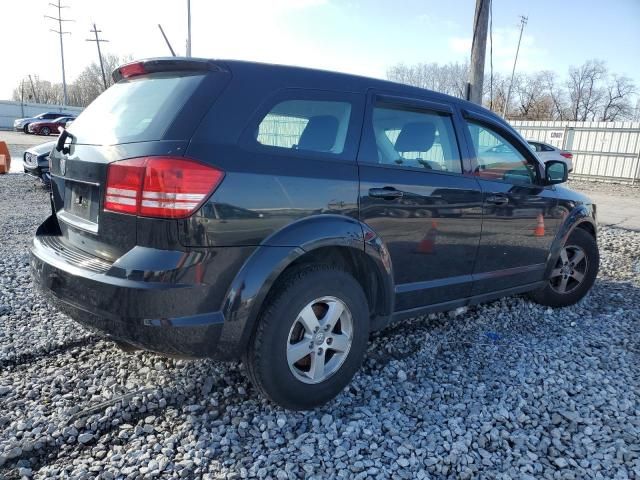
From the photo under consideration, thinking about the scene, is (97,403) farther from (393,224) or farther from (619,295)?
(619,295)

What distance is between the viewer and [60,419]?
8.45ft

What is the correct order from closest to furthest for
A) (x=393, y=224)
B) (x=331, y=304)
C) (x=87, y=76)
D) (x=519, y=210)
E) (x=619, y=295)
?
(x=331, y=304) → (x=393, y=224) → (x=519, y=210) → (x=619, y=295) → (x=87, y=76)

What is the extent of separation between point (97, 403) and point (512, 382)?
2553mm

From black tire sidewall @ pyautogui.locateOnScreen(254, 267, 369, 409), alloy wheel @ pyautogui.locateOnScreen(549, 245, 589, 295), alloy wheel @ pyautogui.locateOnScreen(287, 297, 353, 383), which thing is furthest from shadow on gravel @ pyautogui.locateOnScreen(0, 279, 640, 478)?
alloy wheel @ pyautogui.locateOnScreen(549, 245, 589, 295)

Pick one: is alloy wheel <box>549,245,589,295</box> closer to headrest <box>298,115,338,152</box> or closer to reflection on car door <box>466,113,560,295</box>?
reflection on car door <box>466,113,560,295</box>

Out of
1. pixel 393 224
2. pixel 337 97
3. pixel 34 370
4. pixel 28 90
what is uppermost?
pixel 28 90

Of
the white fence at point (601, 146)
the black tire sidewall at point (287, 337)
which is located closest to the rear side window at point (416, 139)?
the black tire sidewall at point (287, 337)

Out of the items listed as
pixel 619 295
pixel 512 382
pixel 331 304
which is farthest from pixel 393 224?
pixel 619 295

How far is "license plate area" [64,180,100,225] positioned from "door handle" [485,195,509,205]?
2.59 metres

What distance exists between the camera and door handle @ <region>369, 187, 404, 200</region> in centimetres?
281

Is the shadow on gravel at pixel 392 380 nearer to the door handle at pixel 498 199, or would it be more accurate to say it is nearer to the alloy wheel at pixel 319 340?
the alloy wheel at pixel 319 340

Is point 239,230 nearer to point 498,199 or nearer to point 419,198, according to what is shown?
point 419,198

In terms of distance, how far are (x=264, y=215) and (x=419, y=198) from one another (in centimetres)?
116

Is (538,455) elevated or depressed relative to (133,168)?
depressed
